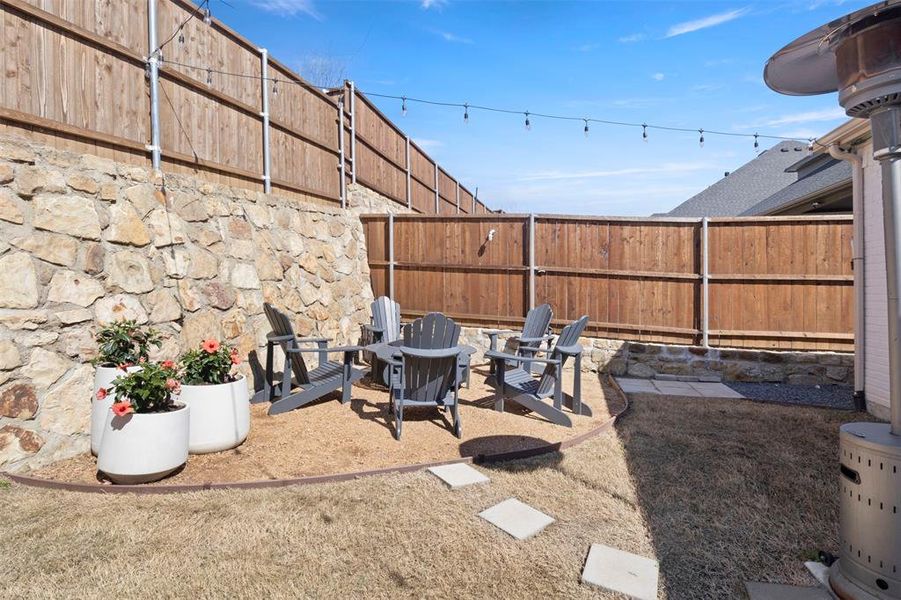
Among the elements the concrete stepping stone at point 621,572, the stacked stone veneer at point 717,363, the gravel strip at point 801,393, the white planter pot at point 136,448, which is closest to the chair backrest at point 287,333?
the white planter pot at point 136,448

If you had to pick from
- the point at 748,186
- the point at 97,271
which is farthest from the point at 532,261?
the point at 748,186

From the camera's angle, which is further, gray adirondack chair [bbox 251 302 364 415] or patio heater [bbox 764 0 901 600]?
gray adirondack chair [bbox 251 302 364 415]

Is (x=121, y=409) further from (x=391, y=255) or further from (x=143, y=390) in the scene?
(x=391, y=255)

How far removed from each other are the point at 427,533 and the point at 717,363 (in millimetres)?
5321

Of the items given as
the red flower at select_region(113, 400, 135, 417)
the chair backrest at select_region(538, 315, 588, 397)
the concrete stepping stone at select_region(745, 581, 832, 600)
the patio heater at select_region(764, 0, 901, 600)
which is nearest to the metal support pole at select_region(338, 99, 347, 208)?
the chair backrest at select_region(538, 315, 588, 397)

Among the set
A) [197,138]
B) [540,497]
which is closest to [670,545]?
[540,497]

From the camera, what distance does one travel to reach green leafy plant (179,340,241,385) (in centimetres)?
349

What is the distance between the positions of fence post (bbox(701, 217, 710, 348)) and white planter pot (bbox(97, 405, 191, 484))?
19.8 feet

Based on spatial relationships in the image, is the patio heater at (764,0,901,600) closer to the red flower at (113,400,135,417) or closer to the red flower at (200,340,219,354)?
the red flower at (113,400,135,417)

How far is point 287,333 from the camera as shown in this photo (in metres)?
4.44

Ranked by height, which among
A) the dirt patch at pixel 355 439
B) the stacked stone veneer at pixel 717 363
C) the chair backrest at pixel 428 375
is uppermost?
the chair backrest at pixel 428 375

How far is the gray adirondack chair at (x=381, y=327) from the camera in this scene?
18.2ft

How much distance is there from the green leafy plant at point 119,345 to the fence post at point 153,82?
59.3 inches

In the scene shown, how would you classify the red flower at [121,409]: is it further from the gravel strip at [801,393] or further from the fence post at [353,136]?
the gravel strip at [801,393]
